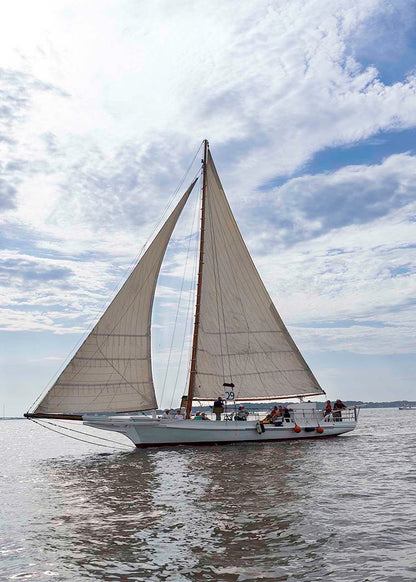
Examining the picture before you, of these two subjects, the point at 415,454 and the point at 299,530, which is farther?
the point at 415,454

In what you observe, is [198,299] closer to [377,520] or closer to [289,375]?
[289,375]

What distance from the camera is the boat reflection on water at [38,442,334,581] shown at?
11547mm

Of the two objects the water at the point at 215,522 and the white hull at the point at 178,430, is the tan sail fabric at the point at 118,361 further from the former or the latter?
the water at the point at 215,522

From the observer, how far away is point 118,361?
1319 inches

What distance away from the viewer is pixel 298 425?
4038cm

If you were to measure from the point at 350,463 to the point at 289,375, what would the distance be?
42.7ft

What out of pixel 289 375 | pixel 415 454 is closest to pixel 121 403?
pixel 289 375

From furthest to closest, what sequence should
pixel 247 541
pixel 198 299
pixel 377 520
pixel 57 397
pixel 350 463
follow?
pixel 198 299 → pixel 57 397 → pixel 350 463 → pixel 377 520 → pixel 247 541

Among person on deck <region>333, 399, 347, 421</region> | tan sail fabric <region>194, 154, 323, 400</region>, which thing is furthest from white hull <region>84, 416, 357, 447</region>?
person on deck <region>333, 399, 347, 421</region>

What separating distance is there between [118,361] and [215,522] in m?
19.2

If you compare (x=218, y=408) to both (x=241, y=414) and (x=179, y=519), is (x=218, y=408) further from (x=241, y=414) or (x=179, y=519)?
(x=179, y=519)

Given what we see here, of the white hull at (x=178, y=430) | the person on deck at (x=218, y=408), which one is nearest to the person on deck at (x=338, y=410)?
the white hull at (x=178, y=430)

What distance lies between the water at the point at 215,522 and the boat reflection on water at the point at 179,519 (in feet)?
0.13

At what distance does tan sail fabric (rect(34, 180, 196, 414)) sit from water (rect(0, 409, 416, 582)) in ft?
15.8
